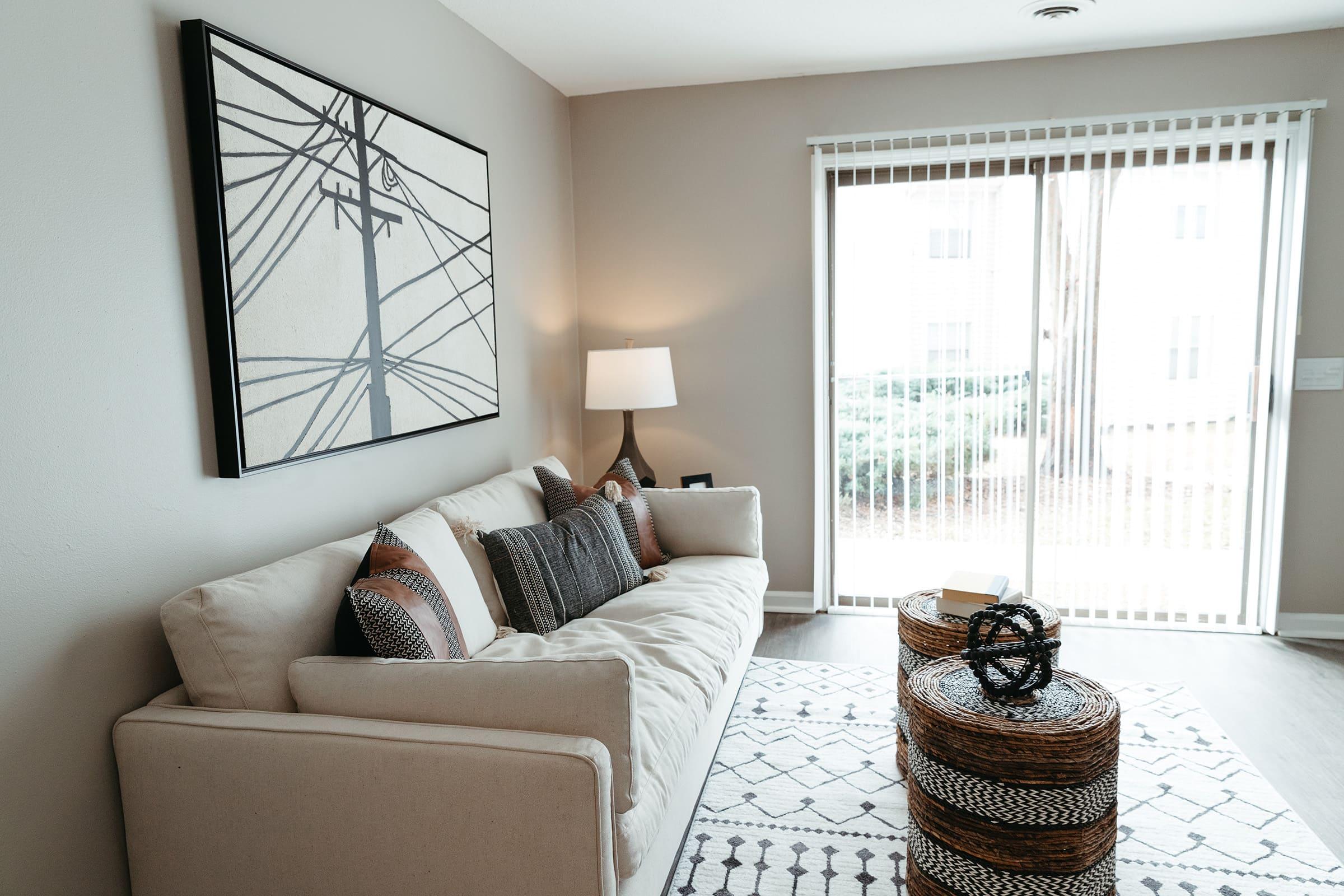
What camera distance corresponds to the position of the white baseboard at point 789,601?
411 cm

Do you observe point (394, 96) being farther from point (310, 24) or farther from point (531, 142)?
point (531, 142)

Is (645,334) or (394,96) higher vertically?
(394,96)

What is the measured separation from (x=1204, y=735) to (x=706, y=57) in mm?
3165

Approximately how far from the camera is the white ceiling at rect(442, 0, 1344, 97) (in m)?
3.05

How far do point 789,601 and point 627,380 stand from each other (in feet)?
4.60

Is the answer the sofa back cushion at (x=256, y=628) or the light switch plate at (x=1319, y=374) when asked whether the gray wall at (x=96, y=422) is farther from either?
the light switch plate at (x=1319, y=374)

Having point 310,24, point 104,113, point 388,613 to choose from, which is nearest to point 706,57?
point 310,24

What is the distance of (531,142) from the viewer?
3.66m

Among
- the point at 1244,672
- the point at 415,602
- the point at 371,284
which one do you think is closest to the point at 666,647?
the point at 415,602

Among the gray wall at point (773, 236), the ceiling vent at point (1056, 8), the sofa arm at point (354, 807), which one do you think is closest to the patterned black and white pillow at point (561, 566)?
the sofa arm at point (354, 807)

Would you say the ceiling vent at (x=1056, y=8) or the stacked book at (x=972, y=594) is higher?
the ceiling vent at (x=1056, y=8)

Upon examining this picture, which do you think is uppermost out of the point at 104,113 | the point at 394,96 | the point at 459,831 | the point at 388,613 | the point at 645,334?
the point at 394,96

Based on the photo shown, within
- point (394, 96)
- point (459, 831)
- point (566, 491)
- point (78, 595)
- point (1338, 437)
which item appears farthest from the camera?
point (1338, 437)

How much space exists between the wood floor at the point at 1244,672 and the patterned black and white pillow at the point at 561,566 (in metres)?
1.06
